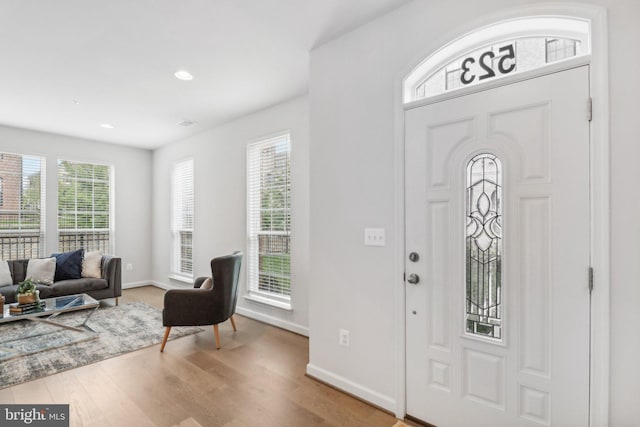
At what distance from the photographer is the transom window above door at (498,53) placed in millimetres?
1674

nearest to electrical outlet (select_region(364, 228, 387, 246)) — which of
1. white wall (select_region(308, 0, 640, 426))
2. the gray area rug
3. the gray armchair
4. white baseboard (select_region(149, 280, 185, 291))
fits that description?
white wall (select_region(308, 0, 640, 426))

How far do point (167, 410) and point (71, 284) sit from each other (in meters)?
3.32

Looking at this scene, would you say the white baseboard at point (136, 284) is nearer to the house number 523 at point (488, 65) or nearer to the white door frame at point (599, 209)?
the house number 523 at point (488, 65)

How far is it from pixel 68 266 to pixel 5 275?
2.22 ft

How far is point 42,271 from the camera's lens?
439cm

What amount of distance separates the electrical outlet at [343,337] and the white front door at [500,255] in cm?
50

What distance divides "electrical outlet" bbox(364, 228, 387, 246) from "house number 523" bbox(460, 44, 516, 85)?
1109 mm

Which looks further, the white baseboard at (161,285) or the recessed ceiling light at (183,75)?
the white baseboard at (161,285)

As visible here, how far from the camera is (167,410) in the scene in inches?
86.0

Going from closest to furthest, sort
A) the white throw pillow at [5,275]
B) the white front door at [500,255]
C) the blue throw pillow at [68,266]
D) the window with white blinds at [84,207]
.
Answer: the white front door at [500,255], the white throw pillow at [5,275], the blue throw pillow at [68,266], the window with white blinds at [84,207]

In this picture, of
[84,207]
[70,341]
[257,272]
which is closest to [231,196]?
[257,272]

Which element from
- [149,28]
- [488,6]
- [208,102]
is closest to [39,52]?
[149,28]

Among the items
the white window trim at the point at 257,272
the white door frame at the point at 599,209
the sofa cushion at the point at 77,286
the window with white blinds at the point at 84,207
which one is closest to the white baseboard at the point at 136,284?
the window with white blinds at the point at 84,207

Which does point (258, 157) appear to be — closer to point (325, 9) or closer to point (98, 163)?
point (325, 9)
